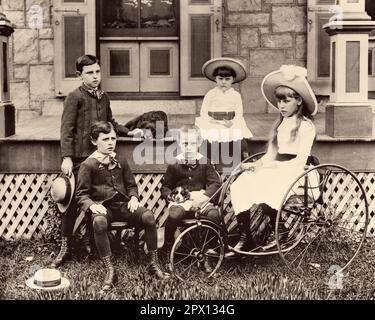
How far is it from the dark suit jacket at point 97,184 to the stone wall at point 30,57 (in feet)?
10.6

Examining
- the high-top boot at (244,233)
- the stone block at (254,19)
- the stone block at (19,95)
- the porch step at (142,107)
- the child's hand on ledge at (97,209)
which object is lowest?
the high-top boot at (244,233)

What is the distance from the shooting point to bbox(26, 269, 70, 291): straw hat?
5634 millimetres

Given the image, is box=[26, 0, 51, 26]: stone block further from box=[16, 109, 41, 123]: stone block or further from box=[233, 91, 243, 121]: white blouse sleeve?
box=[233, 91, 243, 121]: white blouse sleeve

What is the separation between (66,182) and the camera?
5969 millimetres

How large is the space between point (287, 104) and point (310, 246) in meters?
1.18

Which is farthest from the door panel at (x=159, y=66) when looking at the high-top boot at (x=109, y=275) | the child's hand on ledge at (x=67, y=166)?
the high-top boot at (x=109, y=275)

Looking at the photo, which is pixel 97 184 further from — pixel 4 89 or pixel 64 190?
pixel 4 89

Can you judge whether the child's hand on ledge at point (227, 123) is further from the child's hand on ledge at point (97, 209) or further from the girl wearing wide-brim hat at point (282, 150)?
the child's hand on ledge at point (97, 209)

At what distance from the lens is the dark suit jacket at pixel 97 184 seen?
584 centimetres

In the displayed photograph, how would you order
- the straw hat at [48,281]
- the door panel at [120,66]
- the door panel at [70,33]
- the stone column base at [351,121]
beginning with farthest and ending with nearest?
the door panel at [120,66], the door panel at [70,33], the stone column base at [351,121], the straw hat at [48,281]

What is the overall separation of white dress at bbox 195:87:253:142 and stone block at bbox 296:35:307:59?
2849 millimetres

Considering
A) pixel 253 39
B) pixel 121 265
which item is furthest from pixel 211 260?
pixel 253 39

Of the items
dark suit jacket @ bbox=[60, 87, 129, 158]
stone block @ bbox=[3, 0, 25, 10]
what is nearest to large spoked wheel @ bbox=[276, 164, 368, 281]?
dark suit jacket @ bbox=[60, 87, 129, 158]
